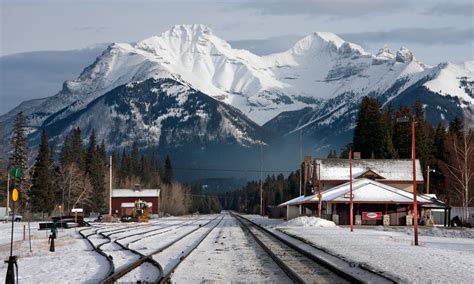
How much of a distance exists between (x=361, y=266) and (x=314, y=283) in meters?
5.21

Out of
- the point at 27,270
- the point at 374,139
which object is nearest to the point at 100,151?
the point at 374,139

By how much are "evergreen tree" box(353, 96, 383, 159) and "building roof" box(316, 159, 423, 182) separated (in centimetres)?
2552

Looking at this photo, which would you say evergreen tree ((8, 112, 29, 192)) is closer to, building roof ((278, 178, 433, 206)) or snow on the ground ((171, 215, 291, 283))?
Result: building roof ((278, 178, 433, 206))

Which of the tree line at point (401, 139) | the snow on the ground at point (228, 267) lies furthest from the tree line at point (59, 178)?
the snow on the ground at point (228, 267)

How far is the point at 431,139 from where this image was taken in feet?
440

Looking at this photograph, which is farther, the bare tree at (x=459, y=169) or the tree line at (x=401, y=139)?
the tree line at (x=401, y=139)

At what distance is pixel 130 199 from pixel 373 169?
64.0m

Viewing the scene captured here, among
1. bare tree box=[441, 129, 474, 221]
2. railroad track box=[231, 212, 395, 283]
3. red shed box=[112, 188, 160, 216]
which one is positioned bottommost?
railroad track box=[231, 212, 395, 283]

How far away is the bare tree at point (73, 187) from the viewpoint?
374 feet

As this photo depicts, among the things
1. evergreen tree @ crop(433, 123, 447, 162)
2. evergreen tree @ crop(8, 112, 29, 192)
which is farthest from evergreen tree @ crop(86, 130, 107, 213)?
evergreen tree @ crop(433, 123, 447, 162)

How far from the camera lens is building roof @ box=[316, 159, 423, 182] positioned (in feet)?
334

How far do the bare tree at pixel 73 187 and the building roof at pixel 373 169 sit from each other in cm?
3681

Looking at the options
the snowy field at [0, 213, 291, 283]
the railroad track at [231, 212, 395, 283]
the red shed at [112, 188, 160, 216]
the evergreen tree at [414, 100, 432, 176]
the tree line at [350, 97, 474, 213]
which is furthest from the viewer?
the red shed at [112, 188, 160, 216]

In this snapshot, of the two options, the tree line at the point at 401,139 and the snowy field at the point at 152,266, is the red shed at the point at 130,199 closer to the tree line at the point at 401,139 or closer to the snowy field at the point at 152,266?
the tree line at the point at 401,139
